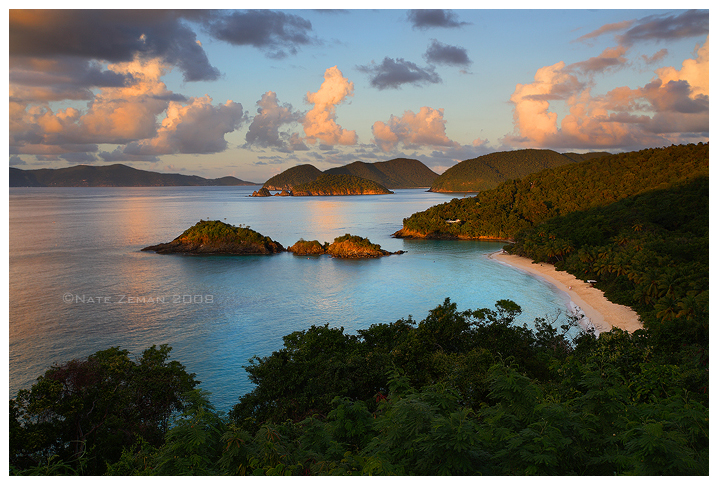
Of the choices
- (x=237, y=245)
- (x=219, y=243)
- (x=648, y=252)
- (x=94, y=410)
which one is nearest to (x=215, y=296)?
(x=237, y=245)

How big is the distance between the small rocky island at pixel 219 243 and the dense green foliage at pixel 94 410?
151 feet

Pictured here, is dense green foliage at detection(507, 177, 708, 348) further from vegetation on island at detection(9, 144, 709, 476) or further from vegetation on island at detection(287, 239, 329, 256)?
vegetation on island at detection(287, 239, 329, 256)

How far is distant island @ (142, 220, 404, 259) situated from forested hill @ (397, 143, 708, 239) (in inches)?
807

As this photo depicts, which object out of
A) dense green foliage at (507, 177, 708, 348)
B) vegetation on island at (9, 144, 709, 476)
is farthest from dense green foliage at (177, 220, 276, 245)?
vegetation on island at (9, 144, 709, 476)

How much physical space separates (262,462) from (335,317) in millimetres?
26814

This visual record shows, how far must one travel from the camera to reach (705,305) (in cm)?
2139

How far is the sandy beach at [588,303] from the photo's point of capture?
27469 mm

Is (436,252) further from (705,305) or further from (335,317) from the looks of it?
(705,305)

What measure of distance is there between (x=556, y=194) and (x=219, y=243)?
6277cm

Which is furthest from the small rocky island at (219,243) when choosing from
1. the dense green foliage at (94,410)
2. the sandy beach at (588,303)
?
the dense green foliage at (94,410)

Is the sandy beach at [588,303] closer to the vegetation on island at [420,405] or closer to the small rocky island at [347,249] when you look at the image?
the vegetation on island at [420,405]

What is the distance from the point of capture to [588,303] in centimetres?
3300

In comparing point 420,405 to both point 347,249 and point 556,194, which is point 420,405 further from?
point 556,194

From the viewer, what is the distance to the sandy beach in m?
27.5
